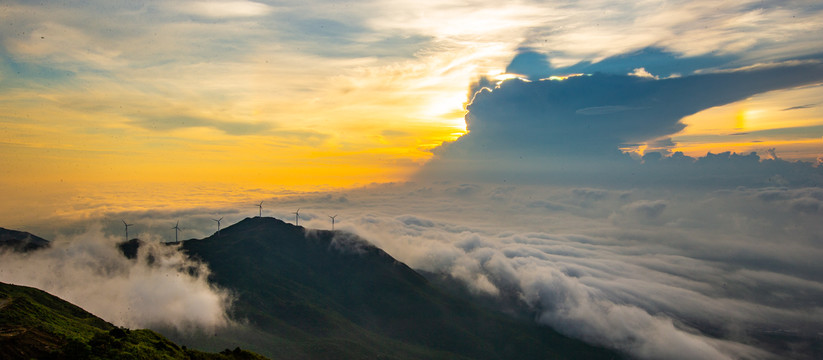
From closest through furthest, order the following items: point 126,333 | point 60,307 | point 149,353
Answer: point 149,353 → point 126,333 → point 60,307

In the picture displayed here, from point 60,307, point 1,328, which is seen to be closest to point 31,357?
point 1,328

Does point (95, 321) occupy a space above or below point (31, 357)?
below

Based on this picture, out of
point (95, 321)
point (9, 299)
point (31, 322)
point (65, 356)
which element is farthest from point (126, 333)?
point (95, 321)

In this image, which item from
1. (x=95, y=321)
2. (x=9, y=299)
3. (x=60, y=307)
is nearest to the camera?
(x=9, y=299)

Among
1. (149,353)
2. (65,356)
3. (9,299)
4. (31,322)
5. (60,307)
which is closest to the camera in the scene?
(65,356)

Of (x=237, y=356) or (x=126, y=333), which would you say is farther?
(x=237, y=356)

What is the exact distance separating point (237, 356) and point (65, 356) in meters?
43.3

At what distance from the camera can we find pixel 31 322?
9850 centimetres

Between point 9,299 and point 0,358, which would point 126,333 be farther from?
point 9,299

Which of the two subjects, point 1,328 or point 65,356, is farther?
point 1,328

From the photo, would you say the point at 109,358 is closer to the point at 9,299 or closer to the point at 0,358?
the point at 0,358

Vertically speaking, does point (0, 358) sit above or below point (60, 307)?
above

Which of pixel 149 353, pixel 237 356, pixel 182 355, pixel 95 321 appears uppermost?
pixel 149 353

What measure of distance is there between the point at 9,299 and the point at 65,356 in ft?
288
